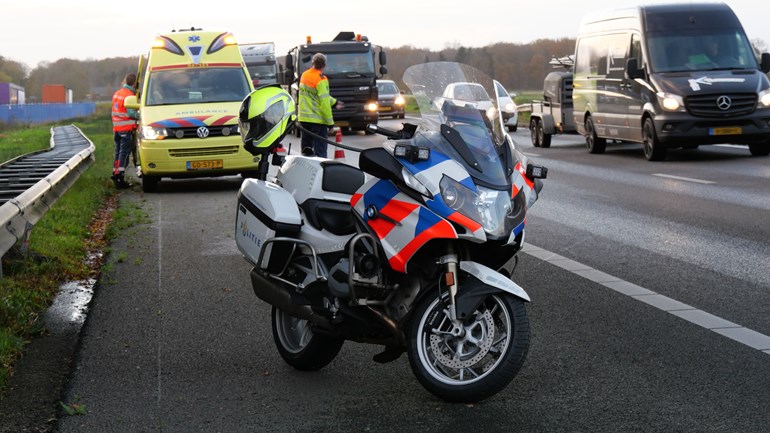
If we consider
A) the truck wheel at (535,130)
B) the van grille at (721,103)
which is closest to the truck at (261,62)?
the truck wheel at (535,130)

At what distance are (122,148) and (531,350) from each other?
45.5 feet

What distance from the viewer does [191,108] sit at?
18.2 m

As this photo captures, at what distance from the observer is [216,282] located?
8945 mm

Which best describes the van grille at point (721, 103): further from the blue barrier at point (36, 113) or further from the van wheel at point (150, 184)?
the blue barrier at point (36, 113)

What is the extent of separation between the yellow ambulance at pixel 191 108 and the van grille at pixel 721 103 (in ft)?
26.4

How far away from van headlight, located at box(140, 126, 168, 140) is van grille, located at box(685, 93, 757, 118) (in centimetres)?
935

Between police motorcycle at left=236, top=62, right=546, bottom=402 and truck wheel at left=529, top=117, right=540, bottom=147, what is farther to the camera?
truck wheel at left=529, top=117, right=540, bottom=147

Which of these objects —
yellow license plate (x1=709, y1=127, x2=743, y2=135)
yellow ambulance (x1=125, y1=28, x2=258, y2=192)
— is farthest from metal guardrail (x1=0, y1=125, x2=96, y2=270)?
yellow license plate (x1=709, y1=127, x2=743, y2=135)

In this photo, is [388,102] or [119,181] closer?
[119,181]

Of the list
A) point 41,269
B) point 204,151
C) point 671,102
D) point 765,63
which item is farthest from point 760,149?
point 41,269

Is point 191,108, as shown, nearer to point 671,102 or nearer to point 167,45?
point 167,45

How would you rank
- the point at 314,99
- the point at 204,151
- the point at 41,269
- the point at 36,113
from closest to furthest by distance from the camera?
Answer: the point at 41,269 < the point at 314,99 < the point at 204,151 < the point at 36,113

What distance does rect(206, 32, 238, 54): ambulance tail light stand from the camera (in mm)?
19531

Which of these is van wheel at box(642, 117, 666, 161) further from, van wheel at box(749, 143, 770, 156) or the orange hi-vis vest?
the orange hi-vis vest
